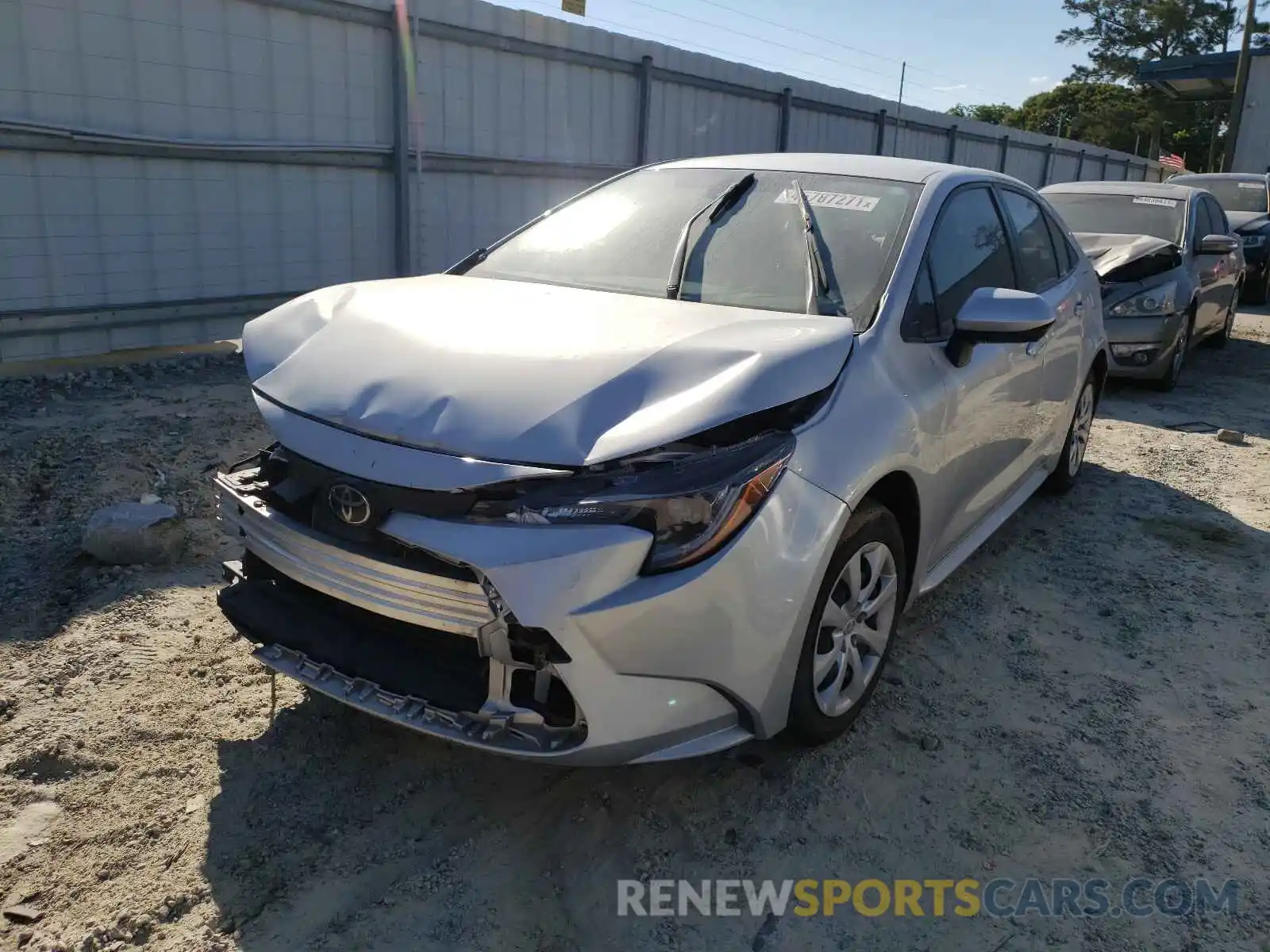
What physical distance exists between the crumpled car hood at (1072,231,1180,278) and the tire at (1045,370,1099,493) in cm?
272

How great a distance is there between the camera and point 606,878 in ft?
7.95

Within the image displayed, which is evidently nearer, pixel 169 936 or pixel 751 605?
pixel 169 936

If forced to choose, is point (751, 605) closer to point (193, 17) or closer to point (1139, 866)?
point (1139, 866)

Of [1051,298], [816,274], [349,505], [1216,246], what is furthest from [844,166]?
[1216,246]

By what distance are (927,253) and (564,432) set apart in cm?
169

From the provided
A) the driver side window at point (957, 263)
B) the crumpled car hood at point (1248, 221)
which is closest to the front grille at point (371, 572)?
the driver side window at point (957, 263)

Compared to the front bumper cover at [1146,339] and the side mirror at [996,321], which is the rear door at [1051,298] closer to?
the side mirror at [996,321]

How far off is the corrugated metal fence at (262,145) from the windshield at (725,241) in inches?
150

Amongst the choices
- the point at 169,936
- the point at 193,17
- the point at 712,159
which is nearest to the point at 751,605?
the point at 169,936

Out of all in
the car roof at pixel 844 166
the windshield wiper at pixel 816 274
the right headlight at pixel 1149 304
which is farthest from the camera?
the right headlight at pixel 1149 304

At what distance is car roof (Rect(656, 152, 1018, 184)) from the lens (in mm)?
3666

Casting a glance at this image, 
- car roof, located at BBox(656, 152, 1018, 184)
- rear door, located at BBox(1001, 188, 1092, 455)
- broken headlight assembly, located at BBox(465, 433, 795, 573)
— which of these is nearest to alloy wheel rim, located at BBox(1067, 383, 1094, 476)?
rear door, located at BBox(1001, 188, 1092, 455)

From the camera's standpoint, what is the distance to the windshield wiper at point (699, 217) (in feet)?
10.9

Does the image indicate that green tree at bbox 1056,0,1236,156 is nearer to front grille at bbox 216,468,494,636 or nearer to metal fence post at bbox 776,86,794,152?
metal fence post at bbox 776,86,794,152
